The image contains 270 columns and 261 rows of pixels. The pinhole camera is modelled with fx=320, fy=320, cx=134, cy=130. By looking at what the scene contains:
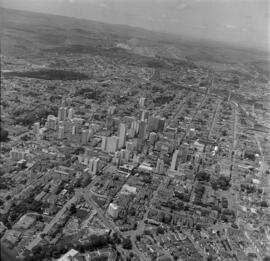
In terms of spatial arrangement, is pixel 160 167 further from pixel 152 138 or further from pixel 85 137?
pixel 85 137

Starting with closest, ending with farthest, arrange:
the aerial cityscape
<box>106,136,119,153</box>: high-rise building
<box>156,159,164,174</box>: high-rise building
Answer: the aerial cityscape < <box>156,159,164,174</box>: high-rise building < <box>106,136,119,153</box>: high-rise building

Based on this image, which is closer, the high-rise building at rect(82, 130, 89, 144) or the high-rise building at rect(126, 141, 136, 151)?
the high-rise building at rect(126, 141, 136, 151)

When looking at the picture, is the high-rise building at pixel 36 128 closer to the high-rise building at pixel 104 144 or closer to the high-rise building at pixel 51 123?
the high-rise building at pixel 51 123

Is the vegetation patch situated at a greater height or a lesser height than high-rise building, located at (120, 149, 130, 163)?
greater

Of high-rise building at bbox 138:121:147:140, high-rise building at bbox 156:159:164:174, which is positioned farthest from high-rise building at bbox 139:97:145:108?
high-rise building at bbox 156:159:164:174

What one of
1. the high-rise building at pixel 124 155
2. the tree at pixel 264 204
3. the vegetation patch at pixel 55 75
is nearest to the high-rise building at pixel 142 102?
the vegetation patch at pixel 55 75

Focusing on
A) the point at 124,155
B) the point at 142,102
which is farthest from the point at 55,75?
the point at 124,155

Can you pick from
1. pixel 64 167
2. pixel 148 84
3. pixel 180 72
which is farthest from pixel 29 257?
pixel 180 72

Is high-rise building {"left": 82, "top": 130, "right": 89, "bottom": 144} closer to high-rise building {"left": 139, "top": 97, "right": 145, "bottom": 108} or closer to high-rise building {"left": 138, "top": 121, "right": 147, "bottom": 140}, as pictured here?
high-rise building {"left": 138, "top": 121, "right": 147, "bottom": 140}

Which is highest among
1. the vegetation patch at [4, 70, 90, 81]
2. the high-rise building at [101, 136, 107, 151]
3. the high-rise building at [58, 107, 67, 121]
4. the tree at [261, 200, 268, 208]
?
the vegetation patch at [4, 70, 90, 81]

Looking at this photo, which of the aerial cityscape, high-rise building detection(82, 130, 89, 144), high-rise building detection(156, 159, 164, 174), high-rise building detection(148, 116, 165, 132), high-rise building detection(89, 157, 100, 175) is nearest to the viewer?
the aerial cityscape
